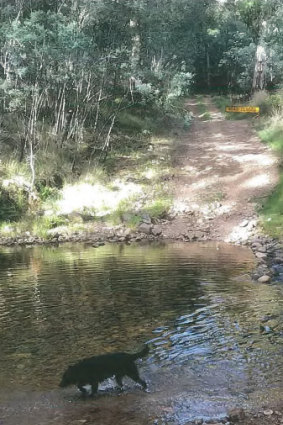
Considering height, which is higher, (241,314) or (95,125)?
(95,125)

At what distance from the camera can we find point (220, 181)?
22734 millimetres

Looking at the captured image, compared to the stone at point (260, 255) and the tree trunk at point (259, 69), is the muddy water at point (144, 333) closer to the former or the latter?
the stone at point (260, 255)

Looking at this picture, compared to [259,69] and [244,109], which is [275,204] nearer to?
[244,109]

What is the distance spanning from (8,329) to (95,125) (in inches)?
650

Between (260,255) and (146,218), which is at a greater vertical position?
(146,218)

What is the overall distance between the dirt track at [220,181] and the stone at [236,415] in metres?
12.5

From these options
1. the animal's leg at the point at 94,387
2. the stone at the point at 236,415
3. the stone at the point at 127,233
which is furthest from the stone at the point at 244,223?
the stone at the point at 236,415

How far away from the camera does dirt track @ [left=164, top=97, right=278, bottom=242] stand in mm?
19219

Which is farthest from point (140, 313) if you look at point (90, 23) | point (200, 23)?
point (200, 23)

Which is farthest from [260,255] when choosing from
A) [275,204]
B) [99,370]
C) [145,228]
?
[99,370]

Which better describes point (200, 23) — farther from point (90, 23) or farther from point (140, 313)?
point (140, 313)

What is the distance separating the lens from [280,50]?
34.1 metres

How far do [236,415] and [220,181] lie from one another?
57.8 ft

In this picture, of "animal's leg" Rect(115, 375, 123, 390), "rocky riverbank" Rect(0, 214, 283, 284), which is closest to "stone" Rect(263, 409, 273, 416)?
"animal's leg" Rect(115, 375, 123, 390)
